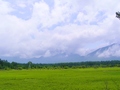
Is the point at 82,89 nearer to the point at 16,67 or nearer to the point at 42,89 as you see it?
the point at 42,89

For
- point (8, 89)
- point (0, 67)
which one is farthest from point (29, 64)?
point (8, 89)

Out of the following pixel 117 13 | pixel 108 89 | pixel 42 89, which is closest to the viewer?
pixel 108 89

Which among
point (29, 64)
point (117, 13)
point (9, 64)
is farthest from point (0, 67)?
point (117, 13)

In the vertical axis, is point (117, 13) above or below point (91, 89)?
above

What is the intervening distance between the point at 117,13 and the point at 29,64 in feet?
332

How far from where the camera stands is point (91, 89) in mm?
24688

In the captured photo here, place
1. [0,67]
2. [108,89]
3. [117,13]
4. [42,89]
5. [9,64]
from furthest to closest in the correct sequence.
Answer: [9,64], [0,67], [117,13], [42,89], [108,89]

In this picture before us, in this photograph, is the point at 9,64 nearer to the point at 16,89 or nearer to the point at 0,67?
the point at 0,67

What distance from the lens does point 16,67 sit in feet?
412

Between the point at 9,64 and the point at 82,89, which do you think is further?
the point at 9,64

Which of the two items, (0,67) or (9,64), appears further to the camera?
(9,64)

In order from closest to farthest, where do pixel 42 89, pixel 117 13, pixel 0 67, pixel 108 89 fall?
pixel 108 89
pixel 42 89
pixel 117 13
pixel 0 67

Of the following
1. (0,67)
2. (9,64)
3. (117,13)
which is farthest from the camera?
(9,64)

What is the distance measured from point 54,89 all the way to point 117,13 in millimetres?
19294
